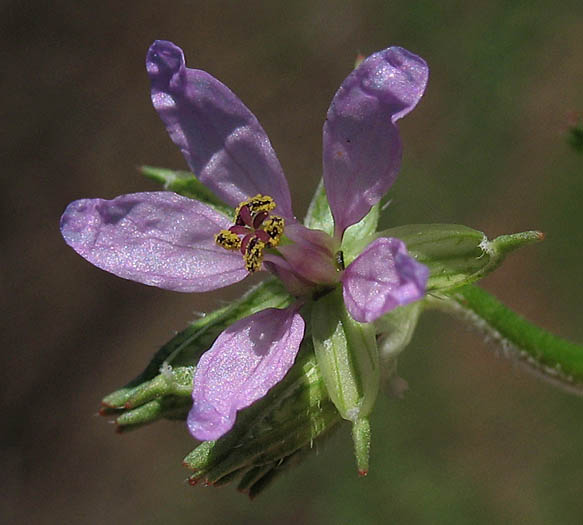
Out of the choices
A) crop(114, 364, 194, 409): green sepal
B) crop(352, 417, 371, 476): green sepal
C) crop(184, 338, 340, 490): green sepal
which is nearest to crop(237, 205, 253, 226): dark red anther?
crop(184, 338, 340, 490): green sepal

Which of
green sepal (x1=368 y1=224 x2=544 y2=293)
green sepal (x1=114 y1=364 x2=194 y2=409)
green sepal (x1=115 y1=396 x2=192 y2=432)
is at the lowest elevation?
green sepal (x1=115 y1=396 x2=192 y2=432)

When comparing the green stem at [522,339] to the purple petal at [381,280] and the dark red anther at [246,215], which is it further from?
the dark red anther at [246,215]

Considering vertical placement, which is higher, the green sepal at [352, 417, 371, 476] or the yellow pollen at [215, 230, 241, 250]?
the yellow pollen at [215, 230, 241, 250]

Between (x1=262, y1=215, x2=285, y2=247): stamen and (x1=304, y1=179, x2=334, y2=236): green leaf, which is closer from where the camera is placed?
(x1=262, y1=215, x2=285, y2=247): stamen

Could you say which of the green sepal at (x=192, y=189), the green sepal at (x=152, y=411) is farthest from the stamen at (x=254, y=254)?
the green sepal at (x=152, y=411)

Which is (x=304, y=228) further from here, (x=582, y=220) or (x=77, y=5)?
(x=77, y=5)

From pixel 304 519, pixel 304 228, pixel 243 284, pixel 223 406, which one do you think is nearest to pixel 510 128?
pixel 243 284

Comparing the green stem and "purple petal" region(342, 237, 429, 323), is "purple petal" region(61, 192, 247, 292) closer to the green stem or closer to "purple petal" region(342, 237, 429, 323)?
"purple petal" region(342, 237, 429, 323)

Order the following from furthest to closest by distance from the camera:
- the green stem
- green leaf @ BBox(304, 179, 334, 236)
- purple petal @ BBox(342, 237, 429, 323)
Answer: the green stem < green leaf @ BBox(304, 179, 334, 236) < purple petal @ BBox(342, 237, 429, 323)
